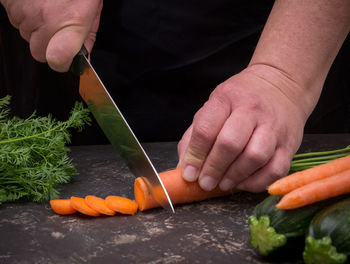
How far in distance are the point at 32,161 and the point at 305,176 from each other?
3.72 feet

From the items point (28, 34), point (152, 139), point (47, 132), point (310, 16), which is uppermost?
point (310, 16)

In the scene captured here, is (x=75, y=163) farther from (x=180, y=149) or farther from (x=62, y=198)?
(x=180, y=149)

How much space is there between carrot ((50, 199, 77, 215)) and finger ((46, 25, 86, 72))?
1.88ft

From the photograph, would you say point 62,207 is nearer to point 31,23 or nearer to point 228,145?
point 228,145

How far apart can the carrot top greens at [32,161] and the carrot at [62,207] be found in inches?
4.3

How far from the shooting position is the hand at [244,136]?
1617 mm

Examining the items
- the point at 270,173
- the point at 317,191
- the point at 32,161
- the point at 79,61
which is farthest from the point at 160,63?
the point at 317,191

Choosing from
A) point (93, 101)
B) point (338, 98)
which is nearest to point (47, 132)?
point (93, 101)

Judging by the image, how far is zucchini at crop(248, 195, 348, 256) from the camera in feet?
4.28

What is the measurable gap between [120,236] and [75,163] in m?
0.82

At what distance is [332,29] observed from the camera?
6.17 feet

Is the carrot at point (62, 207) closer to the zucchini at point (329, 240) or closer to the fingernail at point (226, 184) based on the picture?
the fingernail at point (226, 184)

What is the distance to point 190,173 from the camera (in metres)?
1.73

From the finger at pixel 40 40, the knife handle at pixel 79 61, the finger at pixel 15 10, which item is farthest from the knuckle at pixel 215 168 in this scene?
the finger at pixel 15 10
